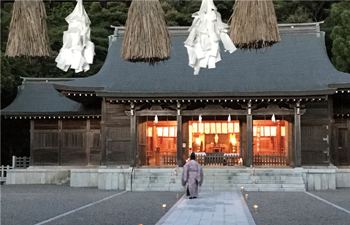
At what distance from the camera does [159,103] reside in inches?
700

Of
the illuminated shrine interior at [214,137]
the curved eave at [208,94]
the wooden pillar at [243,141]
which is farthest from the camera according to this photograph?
the illuminated shrine interior at [214,137]

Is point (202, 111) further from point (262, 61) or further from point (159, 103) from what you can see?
point (262, 61)

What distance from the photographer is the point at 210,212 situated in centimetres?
1007

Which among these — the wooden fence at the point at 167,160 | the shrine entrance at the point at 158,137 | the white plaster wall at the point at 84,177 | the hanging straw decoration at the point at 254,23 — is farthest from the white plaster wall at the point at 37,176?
the hanging straw decoration at the point at 254,23

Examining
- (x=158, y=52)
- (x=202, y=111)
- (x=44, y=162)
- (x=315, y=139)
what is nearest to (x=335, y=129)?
(x=315, y=139)

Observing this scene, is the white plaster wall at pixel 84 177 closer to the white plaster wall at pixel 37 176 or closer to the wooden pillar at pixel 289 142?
the white plaster wall at pixel 37 176

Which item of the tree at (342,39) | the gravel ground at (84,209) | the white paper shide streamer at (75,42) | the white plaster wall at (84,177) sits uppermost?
the tree at (342,39)

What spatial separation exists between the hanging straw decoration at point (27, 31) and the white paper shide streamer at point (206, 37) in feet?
4.99

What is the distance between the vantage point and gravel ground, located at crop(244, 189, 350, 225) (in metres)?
9.33

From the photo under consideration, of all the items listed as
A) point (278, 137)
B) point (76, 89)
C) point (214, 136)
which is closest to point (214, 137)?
point (214, 136)

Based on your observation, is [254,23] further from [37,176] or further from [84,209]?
[37,176]

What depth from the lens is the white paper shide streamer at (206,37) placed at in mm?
4617

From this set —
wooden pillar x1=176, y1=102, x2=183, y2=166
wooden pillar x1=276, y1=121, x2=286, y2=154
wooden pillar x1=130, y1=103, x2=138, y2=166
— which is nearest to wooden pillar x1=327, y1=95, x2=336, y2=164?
wooden pillar x1=276, y1=121, x2=286, y2=154

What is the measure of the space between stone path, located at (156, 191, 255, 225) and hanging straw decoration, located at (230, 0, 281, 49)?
4.80m
